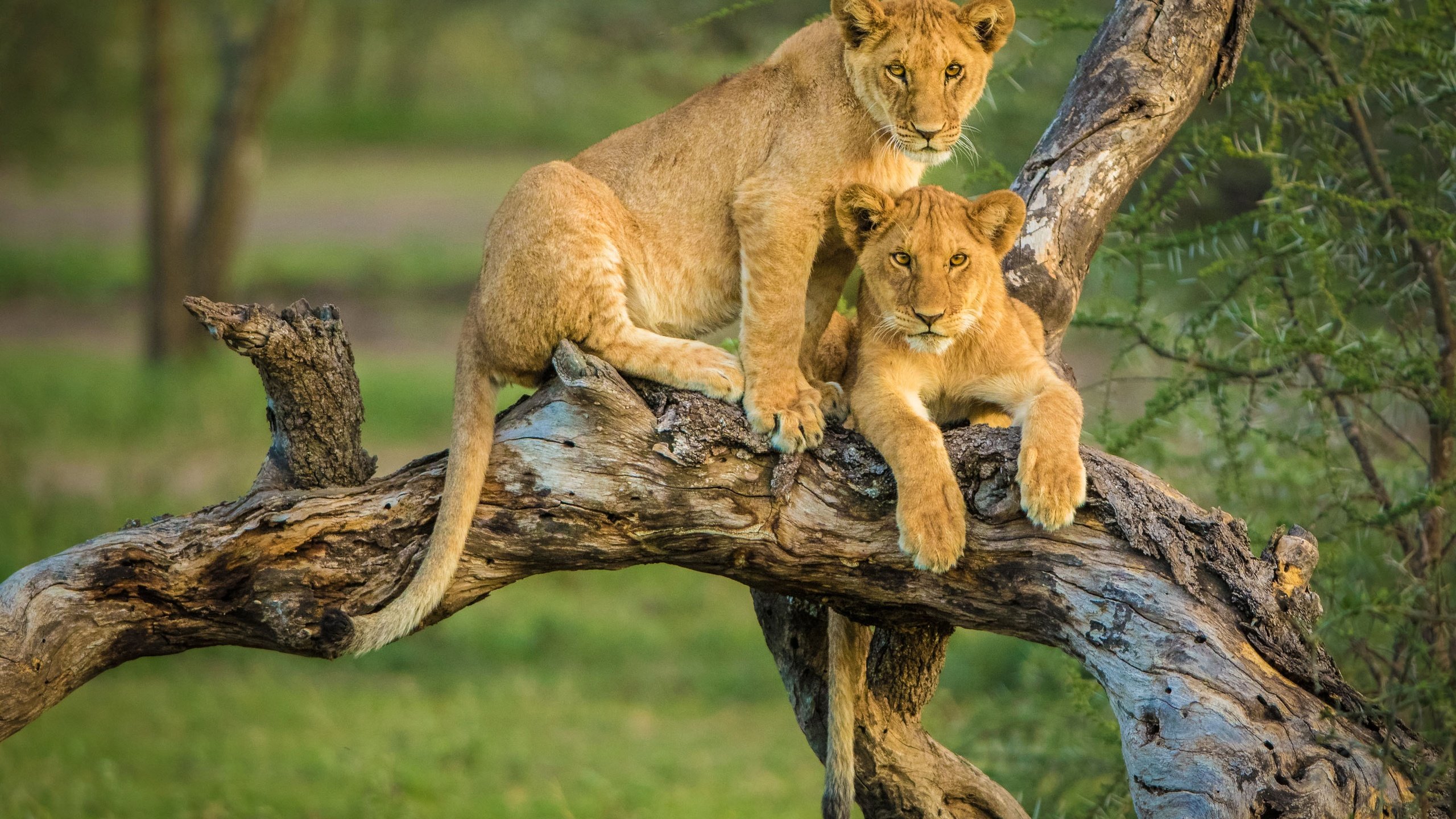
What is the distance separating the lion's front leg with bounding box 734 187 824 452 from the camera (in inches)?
166

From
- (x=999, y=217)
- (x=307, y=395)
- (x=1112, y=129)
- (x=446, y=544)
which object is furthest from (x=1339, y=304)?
(x=307, y=395)

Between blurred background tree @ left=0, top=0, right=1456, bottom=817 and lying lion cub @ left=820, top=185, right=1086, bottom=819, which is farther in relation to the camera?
blurred background tree @ left=0, top=0, right=1456, bottom=817

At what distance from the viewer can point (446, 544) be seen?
377 cm

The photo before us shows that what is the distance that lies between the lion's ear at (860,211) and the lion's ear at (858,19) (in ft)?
1.75

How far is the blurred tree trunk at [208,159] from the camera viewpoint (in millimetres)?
15688

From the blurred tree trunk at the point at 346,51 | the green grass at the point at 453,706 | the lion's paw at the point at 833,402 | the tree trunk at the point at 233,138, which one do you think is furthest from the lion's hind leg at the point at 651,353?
the blurred tree trunk at the point at 346,51

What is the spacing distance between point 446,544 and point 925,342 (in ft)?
5.23

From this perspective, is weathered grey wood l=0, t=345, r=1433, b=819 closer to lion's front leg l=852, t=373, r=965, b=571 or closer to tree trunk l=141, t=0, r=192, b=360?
lion's front leg l=852, t=373, r=965, b=571

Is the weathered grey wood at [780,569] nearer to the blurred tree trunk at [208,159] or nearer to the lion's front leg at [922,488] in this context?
the lion's front leg at [922,488]

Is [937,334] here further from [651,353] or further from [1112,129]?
[1112,129]

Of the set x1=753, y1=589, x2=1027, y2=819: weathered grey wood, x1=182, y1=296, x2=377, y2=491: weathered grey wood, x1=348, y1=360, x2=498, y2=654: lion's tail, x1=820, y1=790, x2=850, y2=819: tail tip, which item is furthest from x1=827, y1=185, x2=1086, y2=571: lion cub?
x1=182, y1=296, x2=377, y2=491: weathered grey wood

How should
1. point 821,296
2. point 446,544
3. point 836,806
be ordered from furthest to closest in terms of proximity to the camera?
point 821,296 < point 836,806 < point 446,544

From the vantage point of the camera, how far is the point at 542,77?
48.8 feet

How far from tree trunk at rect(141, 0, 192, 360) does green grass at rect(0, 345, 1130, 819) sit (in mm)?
2302
